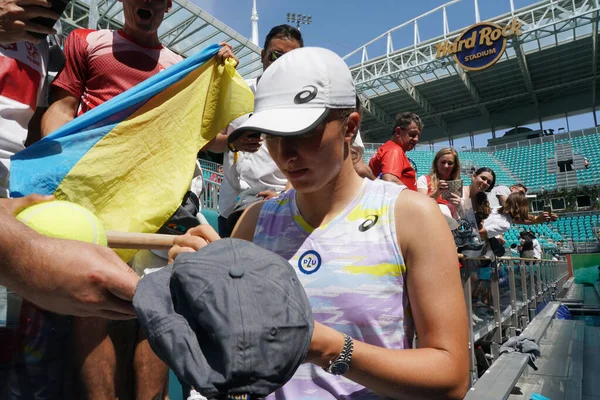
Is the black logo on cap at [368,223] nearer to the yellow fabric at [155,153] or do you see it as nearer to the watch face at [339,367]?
the watch face at [339,367]

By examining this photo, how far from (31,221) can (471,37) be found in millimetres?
25369

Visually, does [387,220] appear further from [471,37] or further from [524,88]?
[524,88]

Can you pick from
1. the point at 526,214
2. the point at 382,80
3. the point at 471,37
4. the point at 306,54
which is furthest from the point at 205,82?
the point at 382,80

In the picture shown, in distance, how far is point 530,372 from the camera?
14.5ft

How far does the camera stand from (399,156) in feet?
10.0

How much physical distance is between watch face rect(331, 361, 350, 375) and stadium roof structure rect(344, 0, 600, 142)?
24130 millimetres

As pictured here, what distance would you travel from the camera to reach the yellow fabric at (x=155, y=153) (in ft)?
4.81

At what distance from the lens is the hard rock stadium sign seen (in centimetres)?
2184

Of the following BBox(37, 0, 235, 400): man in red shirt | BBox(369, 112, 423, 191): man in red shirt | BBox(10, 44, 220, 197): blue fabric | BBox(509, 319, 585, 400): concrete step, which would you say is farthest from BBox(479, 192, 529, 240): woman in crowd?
BBox(10, 44, 220, 197): blue fabric

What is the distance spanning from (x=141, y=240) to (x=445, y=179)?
337cm

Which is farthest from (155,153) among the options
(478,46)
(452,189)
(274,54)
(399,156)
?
(478,46)

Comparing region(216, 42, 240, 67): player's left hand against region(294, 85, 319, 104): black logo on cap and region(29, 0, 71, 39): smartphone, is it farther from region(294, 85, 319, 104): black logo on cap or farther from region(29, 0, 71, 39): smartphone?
region(294, 85, 319, 104): black logo on cap

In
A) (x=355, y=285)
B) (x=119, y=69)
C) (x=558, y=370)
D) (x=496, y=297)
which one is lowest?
(x=558, y=370)

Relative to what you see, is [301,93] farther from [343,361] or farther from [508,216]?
[508,216]
